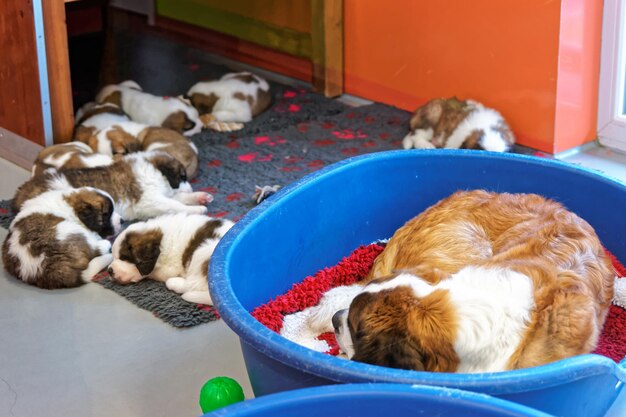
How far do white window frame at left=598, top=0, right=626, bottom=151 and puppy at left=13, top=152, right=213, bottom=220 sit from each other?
7.07 feet

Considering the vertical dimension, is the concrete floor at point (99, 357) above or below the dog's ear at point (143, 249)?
below

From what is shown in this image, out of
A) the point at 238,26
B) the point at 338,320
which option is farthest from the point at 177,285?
the point at 238,26

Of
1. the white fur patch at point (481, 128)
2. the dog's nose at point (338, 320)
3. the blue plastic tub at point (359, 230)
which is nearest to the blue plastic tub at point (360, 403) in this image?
the blue plastic tub at point (359, 230)

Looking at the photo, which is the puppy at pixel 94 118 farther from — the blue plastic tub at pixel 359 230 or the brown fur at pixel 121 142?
the blue plastic tub at pixel 359 230

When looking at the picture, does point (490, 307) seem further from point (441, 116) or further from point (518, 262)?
point (441, 116)

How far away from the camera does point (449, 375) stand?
6.67 ft

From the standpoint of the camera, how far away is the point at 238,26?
6219mm

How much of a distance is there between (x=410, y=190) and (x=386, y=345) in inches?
61.2

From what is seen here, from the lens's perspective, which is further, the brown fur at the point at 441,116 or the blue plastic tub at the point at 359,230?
the brown fur at the point at 441,116

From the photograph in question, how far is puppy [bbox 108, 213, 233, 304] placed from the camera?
11.4 feet

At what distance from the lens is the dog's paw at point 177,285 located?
3.48 meters

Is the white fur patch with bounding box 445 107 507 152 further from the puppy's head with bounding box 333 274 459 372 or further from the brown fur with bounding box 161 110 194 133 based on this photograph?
the puppy's head with bounding box 333 274 459 372

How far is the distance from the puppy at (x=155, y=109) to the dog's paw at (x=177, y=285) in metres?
1.83

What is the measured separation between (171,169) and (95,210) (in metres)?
0.55
